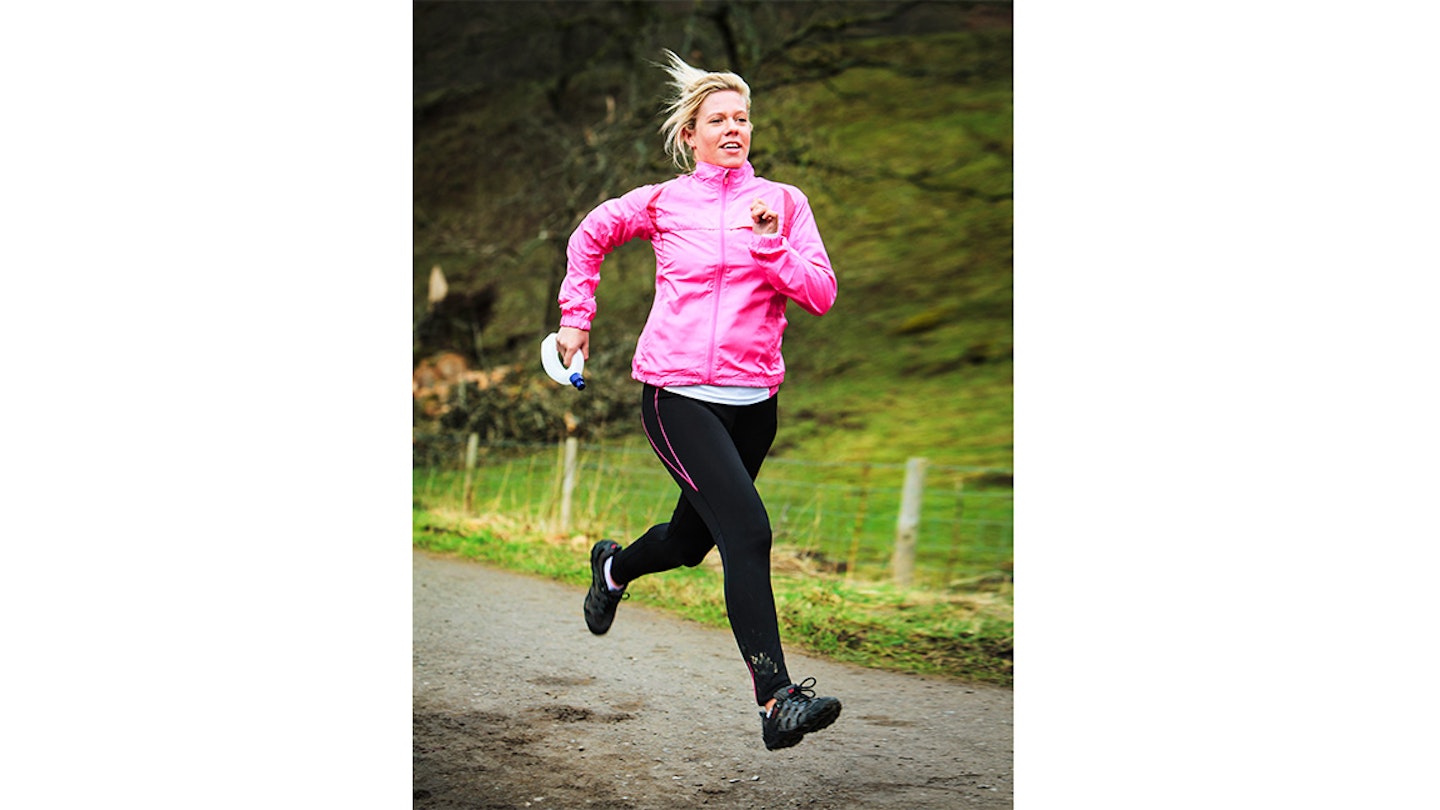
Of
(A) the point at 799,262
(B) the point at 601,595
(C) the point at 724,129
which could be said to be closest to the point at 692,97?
(C) the point at 724,129

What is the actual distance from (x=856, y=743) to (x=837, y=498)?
2342 millimetres

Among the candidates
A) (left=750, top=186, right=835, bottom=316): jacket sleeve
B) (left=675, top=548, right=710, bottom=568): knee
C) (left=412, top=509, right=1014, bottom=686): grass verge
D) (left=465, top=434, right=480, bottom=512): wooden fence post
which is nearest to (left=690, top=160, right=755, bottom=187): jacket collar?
(left=750, top=186, right=835, bottom=316): jacket sleeve

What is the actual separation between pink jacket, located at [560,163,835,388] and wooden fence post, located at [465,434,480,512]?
2.26m

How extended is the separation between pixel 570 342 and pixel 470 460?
257cm

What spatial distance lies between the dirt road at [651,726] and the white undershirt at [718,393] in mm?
1163

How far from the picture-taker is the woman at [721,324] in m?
3.20

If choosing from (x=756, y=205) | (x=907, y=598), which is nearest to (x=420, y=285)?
(x=907, y=598)

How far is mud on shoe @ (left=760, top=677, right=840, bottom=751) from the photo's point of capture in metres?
3.14

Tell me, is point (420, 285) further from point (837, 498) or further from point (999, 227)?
point (999, 227)

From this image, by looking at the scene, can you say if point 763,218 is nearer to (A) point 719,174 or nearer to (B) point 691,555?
(A) point 719,174

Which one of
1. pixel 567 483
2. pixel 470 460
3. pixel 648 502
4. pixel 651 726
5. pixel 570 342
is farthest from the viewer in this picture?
pixel 470 460

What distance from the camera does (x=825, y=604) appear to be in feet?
15.6

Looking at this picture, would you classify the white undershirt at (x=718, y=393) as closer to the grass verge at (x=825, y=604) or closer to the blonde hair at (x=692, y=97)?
the blonde hair at (x=692, y=97)

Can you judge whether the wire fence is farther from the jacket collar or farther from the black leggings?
the jacket collar
